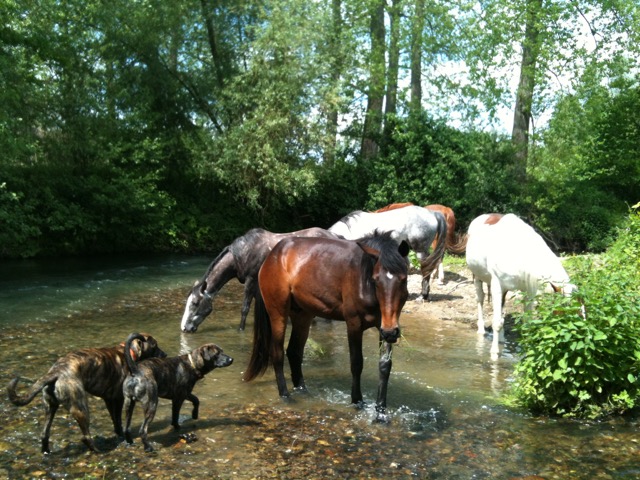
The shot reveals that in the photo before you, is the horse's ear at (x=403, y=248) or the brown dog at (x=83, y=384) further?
the horse's ear at (x=403, y=248)

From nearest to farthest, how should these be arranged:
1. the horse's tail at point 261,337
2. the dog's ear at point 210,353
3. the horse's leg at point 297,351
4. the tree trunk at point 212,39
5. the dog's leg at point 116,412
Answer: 1. the dog's leg at point 116,412
2. the dog's ear at point 210,353
3. the horse's leg at point 297,351
4. the horse's tail at point 261,337
5. the tree trunk at point 212,39

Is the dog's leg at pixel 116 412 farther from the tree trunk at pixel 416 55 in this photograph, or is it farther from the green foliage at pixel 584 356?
the tree trunk at pixel 416 55

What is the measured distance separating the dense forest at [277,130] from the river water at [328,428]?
38.0 ft

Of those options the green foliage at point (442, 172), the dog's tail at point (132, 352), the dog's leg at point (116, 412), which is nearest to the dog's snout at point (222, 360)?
the dog's tail at point (132, 352)

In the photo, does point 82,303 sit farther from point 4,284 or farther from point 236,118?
point 236,118

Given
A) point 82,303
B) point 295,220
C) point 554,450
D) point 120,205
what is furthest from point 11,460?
point 295,220

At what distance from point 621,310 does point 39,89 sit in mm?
18528

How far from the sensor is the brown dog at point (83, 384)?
Answer: 518 centimetres

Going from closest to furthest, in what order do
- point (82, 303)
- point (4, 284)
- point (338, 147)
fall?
point (82, 303) → point (4, 284) → point (338, 147)

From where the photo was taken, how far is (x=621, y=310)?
649 cm

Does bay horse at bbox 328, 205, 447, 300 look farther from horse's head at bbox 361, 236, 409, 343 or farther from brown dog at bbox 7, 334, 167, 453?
brown dog at bbox 7, 334, 167, 453

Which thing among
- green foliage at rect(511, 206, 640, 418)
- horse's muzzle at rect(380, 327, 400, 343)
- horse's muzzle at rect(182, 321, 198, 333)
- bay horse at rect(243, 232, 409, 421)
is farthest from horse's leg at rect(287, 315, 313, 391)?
horse's muzzle at rect(182, 321, 198, 333)

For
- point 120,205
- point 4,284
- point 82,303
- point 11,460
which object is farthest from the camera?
point 120,205

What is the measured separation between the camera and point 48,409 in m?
5.25
